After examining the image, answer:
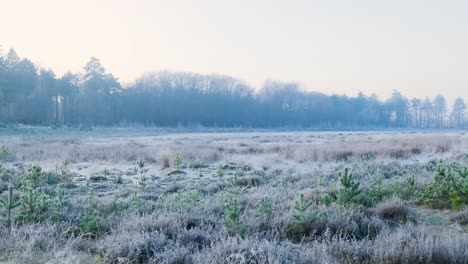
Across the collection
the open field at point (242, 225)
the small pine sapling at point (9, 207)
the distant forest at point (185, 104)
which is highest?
the distant forest at point (185, 104)

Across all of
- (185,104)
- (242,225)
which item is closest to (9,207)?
(242,225)

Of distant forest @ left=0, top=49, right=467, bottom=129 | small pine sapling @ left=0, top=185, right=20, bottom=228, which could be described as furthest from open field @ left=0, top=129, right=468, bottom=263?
distant forest @ left=0, top=49, right=467, bottom=129

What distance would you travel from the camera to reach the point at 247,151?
1873cm

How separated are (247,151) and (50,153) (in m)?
8.89

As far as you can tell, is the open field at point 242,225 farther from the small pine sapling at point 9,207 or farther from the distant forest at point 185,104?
the distant forest at point 185,104

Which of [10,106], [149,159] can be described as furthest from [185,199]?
[10,106]

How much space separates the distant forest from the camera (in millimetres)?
47500

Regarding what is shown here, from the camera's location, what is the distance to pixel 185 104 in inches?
2808

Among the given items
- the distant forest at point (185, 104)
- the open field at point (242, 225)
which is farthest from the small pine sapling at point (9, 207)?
the distant forest at point (185, 104)

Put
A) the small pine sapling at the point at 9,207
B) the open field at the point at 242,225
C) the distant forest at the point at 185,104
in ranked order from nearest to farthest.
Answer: the open field at the point at 242,225 < the small pine sapling at the point at 9,207 < the distant forest at the point at 185,104

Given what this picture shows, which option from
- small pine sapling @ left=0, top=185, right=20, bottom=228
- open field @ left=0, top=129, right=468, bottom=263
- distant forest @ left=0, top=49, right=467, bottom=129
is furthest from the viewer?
distant forest @ left=0, top=49, right=467, bottom=129

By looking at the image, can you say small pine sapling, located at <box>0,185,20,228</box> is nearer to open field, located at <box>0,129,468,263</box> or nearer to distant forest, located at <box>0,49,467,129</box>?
open field, located at <box>0,129,468,263</box>

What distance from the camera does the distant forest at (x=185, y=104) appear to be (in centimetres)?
4750

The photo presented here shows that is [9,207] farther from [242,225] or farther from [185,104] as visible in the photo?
[185,104]
